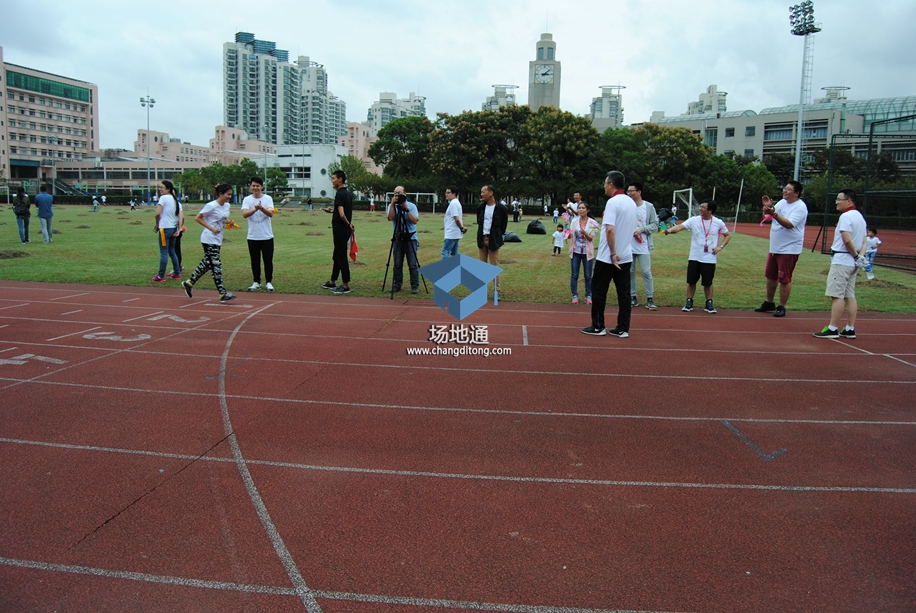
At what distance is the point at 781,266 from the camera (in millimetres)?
9883

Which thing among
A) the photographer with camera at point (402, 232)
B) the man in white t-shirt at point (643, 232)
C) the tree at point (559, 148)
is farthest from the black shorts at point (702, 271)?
the tree at point (559, 148)

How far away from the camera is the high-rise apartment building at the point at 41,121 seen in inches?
4087

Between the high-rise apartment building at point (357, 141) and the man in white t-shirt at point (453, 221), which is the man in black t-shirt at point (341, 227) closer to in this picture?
the man in white t-shirt at point (453, 221)

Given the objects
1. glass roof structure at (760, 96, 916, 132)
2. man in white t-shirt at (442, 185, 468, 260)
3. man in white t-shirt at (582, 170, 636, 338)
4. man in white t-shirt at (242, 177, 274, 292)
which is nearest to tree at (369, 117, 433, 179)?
glass roof structure at (760, 96, 916, 132)

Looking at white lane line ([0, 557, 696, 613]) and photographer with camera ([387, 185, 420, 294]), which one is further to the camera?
photographer with camera ([387, 185, 420, 294])

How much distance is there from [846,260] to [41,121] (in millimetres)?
133039

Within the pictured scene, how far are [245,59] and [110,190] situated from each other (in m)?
94.1

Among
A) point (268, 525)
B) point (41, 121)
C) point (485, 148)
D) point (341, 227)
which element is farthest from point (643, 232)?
point (41, 121)

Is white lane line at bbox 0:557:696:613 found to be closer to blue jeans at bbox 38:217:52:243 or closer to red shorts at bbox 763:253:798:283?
red shorts at bbox 763:253:798:283

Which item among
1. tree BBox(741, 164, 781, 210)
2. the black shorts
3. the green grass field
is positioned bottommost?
the green grass field

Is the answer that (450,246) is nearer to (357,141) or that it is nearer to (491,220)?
(491,220)

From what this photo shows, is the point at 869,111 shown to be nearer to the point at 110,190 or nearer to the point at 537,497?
the point at 537,497

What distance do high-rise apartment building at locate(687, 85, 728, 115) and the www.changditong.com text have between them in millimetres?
148917

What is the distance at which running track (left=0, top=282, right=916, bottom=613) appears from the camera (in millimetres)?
2992
